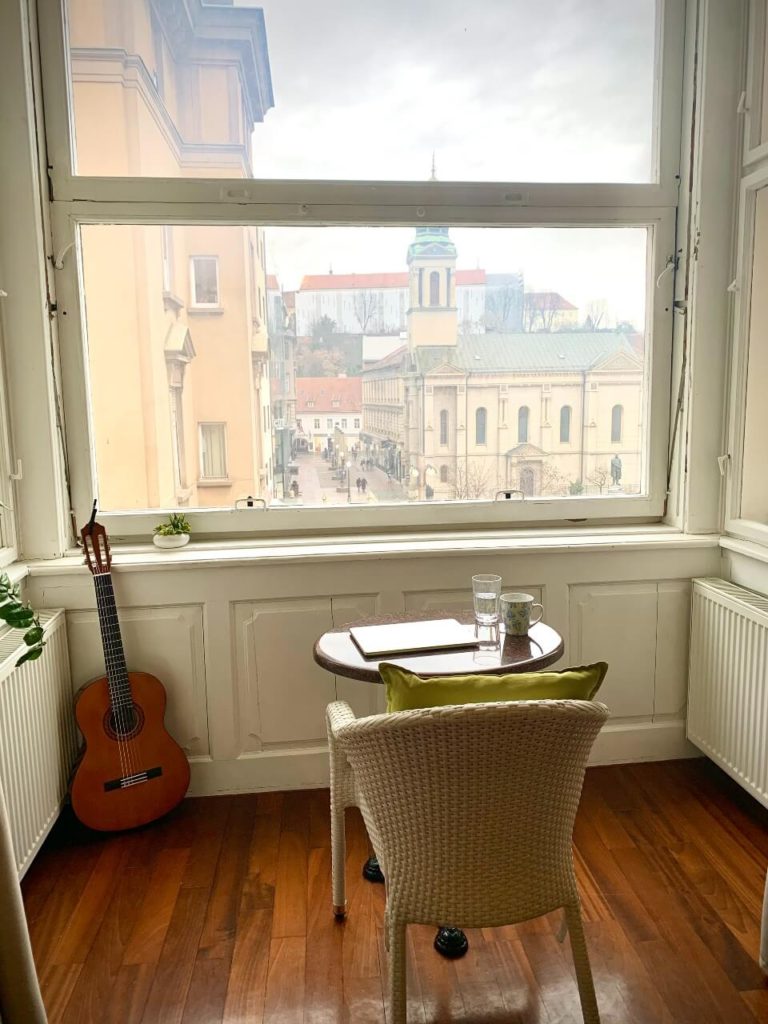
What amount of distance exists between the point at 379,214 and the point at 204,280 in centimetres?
65

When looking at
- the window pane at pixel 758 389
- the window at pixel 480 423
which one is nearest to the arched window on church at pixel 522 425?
the window at pixel 480 423

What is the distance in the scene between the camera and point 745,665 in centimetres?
236

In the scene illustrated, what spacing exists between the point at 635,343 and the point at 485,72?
108 cm

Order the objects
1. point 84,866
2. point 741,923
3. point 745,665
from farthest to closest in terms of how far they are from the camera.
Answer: point 745,665
point 84,866
point 741,923

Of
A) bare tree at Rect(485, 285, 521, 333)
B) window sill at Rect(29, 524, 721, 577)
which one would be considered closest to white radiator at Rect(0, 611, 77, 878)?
window sill at Rect(29, 524, 721, 577)

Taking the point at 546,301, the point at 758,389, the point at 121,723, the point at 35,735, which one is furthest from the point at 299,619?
the point at 758,389

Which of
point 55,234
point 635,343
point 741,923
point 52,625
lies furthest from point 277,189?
point 741,923

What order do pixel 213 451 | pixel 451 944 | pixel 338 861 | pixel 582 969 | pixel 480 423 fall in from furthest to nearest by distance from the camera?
→ pixel 480 423 → pixel 213 451 → pixel 338 861 → pixel 451 944 → pixel 582 969

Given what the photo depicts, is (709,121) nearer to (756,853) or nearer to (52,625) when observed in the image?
(756,853)

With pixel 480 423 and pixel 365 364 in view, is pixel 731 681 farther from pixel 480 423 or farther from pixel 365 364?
pixel 365 364

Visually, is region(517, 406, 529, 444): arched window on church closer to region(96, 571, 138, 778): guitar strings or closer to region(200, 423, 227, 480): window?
region(200, 423, 227, 480): window

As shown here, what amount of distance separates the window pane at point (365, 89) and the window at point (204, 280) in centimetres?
29

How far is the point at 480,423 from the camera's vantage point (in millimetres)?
2781

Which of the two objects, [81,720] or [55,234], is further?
[55,234]
